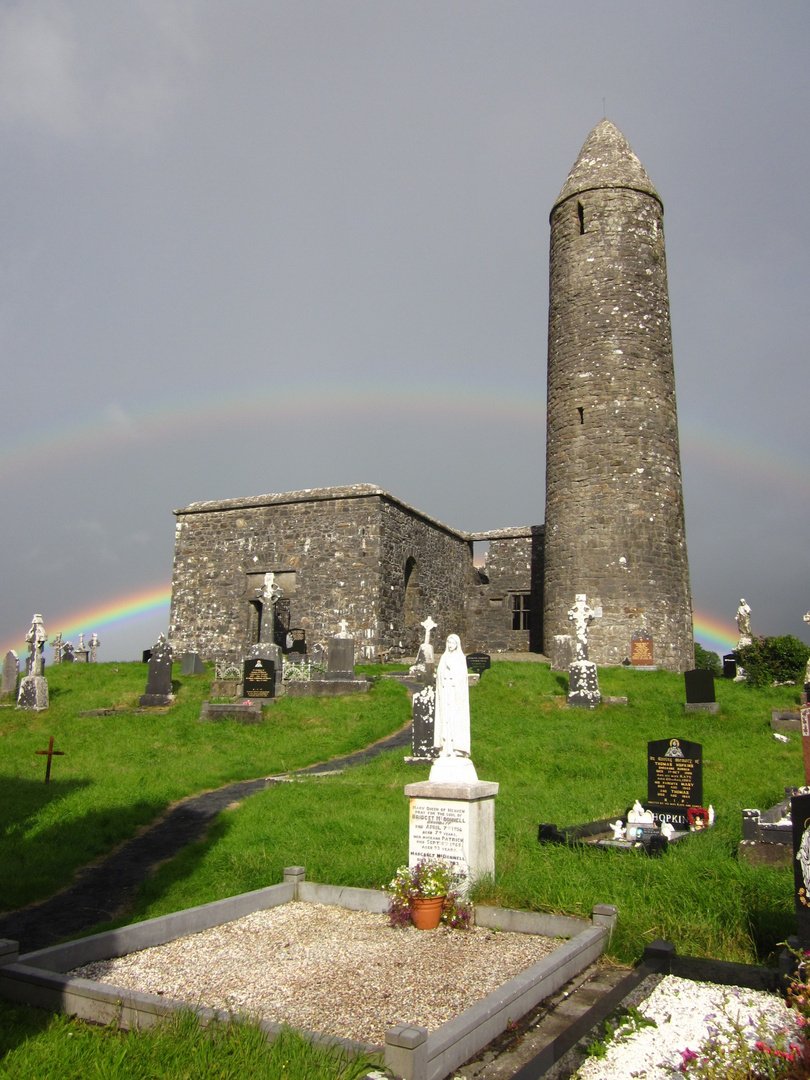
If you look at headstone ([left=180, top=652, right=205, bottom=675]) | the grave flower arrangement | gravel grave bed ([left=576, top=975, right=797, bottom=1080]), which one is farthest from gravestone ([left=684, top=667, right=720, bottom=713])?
headstone ([left=180, top=652, right=205, bottom=675])

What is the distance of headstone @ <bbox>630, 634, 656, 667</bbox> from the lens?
21359 mm

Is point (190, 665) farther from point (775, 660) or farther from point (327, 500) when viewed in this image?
point (775, 660)

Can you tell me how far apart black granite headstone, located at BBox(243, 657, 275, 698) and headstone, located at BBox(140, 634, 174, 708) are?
162 centimetres

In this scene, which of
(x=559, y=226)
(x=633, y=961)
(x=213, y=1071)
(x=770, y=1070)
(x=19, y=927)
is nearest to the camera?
(x=770, y=1070)

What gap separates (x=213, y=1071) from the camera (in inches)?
143

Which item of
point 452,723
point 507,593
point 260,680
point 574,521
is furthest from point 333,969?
point 507,593

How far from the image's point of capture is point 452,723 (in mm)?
7457

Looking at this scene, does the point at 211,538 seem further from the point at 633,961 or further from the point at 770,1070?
the point at 770,1070

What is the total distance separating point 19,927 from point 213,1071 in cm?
375

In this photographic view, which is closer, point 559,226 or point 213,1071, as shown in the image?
point 213,1071

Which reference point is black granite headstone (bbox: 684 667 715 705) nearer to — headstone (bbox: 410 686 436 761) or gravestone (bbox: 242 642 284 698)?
headstone (bbox: 410 686 436 761)

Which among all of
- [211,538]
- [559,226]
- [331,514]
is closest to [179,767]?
[331,514]

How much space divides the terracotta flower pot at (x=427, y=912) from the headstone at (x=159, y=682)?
11.7m

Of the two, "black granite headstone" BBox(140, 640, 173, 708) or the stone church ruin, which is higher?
the stone church ruin
